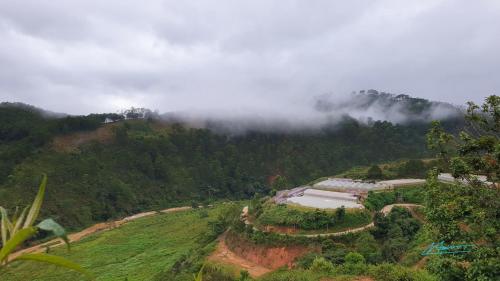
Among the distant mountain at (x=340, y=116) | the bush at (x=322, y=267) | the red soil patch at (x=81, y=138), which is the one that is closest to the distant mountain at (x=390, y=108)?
the distant mountain at (x=340, y=116)

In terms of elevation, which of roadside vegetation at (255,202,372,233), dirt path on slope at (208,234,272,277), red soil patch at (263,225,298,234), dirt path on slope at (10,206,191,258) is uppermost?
roadside vegetation at (255,202,372,233)

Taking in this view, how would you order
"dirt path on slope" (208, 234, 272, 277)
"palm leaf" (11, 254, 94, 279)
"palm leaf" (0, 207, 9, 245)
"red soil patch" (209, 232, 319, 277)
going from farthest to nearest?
"red soil patch" (209, 232, 319, 277)
"dirt path on slope" (208, 234, 272, 277)
"palm leaf" (0, 207, 9, 245)
"palm leaf" (11, 254, 94, 279)

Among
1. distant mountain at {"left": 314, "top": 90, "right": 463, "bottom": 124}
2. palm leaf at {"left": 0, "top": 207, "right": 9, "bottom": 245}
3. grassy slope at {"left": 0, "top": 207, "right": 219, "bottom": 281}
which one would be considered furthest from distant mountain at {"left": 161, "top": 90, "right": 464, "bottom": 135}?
palm leaf at {"left": 0, "top": 207, "right": 9, "bottom": 245}

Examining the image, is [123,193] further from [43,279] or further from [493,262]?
[493,262]

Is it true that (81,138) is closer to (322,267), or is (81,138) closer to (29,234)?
(322,267)

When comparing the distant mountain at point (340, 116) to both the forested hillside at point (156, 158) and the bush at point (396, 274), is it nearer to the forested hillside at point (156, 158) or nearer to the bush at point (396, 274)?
the forested hillside at point (156, 158)

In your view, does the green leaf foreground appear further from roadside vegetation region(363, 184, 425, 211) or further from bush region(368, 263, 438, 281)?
roadside vegetation region(363, 184, 425, 211)
